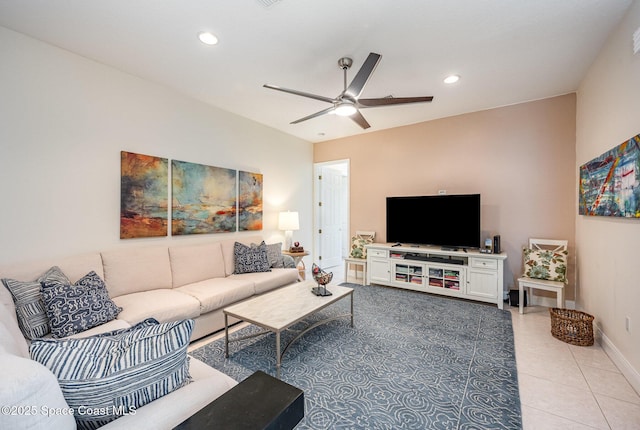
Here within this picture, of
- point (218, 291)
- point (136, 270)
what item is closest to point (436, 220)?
point (218, 291)

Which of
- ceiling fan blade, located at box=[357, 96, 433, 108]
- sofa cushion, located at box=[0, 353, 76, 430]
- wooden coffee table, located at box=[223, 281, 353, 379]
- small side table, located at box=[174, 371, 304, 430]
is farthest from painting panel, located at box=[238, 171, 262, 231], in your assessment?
sofa cushion, located at box=[0, 353, 76, 430]

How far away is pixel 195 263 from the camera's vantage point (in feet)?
10.8

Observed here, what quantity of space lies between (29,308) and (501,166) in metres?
5.29

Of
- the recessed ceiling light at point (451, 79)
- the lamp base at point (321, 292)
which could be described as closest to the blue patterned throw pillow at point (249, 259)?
the lamp base at point (321, 292)

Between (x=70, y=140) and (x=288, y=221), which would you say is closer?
(x=70, y=140)

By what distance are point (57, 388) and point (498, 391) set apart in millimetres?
2499

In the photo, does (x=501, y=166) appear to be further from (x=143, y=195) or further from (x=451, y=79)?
(x=143, y=195)

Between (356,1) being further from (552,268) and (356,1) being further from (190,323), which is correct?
(552,268)

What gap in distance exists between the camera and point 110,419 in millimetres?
905

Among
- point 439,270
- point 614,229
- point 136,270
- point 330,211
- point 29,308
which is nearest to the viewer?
point 29,308

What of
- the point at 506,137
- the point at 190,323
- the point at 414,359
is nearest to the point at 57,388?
the point at 190,323

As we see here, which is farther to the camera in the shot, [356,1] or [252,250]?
[252,250]

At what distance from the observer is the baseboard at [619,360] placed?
196 centimetres

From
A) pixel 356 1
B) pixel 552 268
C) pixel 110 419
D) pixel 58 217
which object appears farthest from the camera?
pixel 552 268
